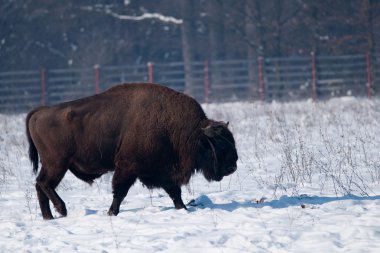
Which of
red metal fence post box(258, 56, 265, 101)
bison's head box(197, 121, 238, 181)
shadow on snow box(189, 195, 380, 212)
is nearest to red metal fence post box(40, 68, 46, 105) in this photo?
red metal fence post box(258, 56, 265, 101)

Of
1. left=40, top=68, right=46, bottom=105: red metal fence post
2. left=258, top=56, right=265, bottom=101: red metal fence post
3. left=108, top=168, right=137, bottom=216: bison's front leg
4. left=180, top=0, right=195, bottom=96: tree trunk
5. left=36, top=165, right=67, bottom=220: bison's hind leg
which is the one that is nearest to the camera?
left=108, top=168, right=137, bottom=216: bison's front leg

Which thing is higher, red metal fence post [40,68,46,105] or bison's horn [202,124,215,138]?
red metal fence post [40,68,46,105]

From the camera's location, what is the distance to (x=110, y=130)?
23.8 feet

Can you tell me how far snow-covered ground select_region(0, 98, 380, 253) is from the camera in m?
5.54

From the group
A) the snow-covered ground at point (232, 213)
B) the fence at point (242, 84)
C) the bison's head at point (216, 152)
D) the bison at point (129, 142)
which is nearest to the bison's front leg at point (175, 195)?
the bison at point (129, 142)

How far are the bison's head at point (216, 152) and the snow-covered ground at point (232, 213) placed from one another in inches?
13.3

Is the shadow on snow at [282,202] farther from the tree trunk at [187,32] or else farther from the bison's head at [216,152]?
the tree trunk at [187,32]

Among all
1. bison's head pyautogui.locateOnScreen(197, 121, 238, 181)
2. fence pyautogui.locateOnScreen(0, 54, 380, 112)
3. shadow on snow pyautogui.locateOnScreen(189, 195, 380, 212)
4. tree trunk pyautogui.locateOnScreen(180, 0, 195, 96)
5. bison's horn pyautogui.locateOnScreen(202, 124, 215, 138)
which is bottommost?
shadow on snow pyautogui.locateOnScreen(189, 195, 380, 212)

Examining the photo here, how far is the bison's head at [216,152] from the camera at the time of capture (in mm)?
7344

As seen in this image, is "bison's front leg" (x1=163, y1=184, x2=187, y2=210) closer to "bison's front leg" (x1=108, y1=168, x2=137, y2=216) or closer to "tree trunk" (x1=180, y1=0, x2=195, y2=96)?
"bison's front leg" (x1=108, y1=168, x2=137, y2=216)

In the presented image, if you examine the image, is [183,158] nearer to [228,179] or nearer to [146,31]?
A: [228,179]

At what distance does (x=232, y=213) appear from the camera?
6.70 metres

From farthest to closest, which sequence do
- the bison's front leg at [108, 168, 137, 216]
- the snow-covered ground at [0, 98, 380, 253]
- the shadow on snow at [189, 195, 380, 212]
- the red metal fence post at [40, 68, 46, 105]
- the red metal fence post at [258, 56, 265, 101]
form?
the red metal fence post at [40, 68, 46, 105] < the red metal fence post at [258, 56, 265, 101] < the bison's front leg at [108, 168, 137, 216] < the shadow on snow at [189, 195, 380, 212] < the snow-covered ground at [0, 98, 380, 253]

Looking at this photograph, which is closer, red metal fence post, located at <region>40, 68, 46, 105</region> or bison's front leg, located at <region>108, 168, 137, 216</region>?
bison's front leg, located at <region>108, 168, 137, 216</region>
